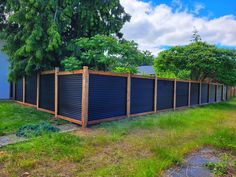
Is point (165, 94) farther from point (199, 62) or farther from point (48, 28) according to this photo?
point (48, 28)

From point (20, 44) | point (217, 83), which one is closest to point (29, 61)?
point (20, 44)

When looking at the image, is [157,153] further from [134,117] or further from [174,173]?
[134,117]

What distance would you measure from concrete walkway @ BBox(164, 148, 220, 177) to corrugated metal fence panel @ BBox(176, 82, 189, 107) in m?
7.13

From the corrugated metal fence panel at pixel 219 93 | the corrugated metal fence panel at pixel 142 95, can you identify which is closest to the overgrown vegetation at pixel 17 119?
the corrugated metal fence panel at pixel 142 95

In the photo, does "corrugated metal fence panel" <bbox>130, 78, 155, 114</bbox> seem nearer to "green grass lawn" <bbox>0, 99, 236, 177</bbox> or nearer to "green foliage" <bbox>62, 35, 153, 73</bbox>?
"green foliage" <bbox>62, 35, 153, 73</bbox>

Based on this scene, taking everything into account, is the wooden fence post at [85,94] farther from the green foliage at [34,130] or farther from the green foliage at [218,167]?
the green foliage at [218,167]

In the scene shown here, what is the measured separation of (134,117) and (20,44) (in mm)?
5614

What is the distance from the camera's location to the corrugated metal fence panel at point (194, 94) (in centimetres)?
1292

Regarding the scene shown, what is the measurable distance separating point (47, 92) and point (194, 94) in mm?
8865

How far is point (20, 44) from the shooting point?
29.6ft

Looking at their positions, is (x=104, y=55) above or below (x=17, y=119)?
above

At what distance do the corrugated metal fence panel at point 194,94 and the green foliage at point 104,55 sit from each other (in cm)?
511

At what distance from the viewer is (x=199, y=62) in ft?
45.1

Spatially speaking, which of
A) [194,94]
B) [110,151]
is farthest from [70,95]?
[194,94]
